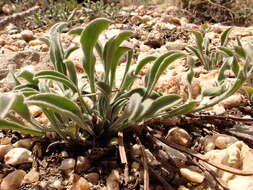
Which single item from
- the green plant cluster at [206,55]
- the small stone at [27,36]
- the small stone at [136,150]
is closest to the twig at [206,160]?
the small stone at [136,150]

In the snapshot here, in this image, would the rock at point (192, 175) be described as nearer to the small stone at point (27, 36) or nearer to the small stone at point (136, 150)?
the small stone at point (136, 150)

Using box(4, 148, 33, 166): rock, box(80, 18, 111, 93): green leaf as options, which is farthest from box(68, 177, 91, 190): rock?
box(80, 18, 111, 93): green leaf

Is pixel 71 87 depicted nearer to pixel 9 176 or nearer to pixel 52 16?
pixel 9 176

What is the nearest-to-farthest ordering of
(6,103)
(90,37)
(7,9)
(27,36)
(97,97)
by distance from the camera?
(6,103), (90,37), (97,97), (27,36), (7,9)

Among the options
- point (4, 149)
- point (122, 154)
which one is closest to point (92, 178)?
point (122, 154)

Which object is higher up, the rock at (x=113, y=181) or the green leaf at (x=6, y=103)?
the green leaf at (x=6, y=103)

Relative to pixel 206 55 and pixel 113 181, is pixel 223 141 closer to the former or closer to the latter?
pixel 113 181

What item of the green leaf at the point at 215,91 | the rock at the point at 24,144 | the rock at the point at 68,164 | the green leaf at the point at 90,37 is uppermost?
the green leaf at the point at 90,37
